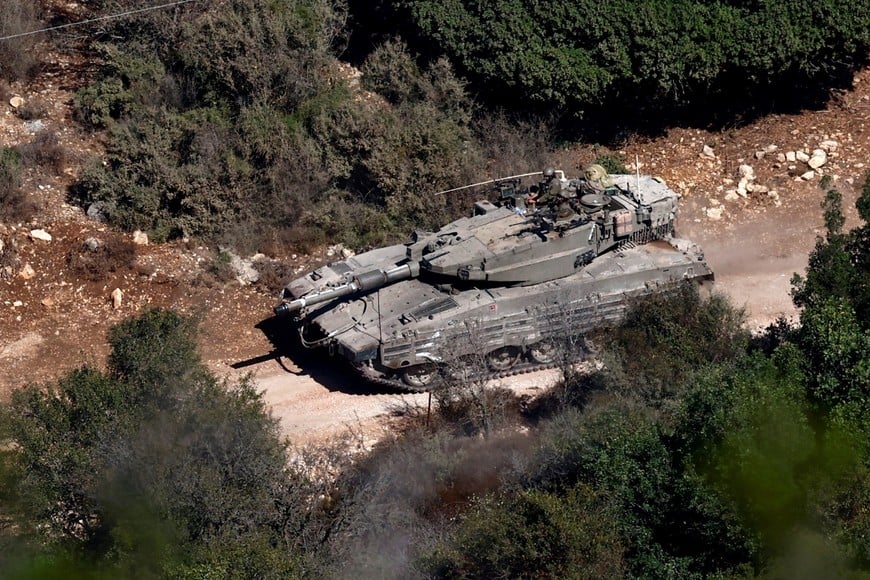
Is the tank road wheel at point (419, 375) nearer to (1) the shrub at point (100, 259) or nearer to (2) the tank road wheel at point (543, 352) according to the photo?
(2) the tank road wheel at point (543, 352)

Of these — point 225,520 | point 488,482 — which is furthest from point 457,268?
point 225,520

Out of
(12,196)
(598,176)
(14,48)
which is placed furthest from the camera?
(14,48)

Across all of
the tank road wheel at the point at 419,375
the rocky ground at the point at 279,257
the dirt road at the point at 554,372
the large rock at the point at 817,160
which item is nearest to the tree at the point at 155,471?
the dirt road at the point at 554,372

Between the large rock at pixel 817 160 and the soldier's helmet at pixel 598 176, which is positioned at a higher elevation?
the soldier's helmet at pixel 598 176

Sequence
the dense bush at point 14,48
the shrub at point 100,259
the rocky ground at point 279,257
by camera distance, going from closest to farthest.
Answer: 1. the rocky ground at point 279,257
2. the shrub at point 100,259
3. the dense bush at point 14,48

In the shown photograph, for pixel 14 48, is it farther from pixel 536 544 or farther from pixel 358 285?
pixel 536 544

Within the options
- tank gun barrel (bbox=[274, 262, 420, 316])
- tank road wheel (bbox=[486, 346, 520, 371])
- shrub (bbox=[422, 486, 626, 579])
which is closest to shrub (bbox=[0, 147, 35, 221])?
tank gun barrel (bbox=[274, 262, 420, 316])

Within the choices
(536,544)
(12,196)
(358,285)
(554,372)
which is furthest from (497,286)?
(12,196)
